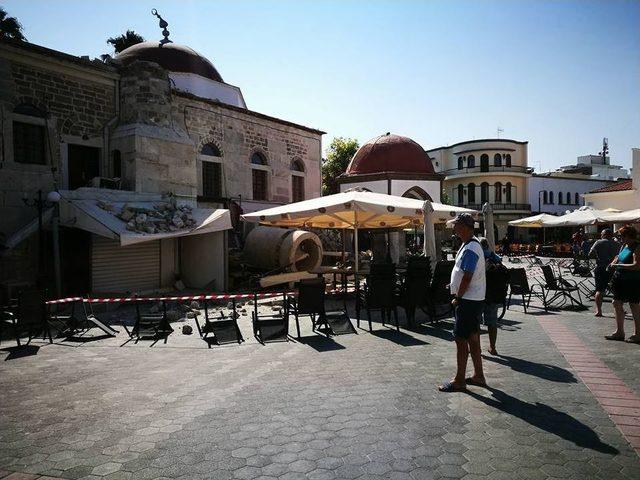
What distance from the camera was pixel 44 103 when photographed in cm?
1278

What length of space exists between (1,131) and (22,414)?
10262 mm

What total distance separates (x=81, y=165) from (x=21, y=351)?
8658mm

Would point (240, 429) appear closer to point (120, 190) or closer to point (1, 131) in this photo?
point (120, 190)

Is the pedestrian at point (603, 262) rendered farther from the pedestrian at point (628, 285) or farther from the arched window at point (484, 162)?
the arched window at point (484, 162)

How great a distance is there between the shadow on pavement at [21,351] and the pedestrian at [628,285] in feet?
29.7

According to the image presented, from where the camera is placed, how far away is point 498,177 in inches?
1832

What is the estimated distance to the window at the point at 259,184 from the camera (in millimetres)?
21141

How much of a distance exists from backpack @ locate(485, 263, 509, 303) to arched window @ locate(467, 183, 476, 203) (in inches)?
1724

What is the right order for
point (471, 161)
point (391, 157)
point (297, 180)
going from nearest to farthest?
point (297, 180) → point (391, 157) → point (471, 161)

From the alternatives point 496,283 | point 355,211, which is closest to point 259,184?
point 355,211

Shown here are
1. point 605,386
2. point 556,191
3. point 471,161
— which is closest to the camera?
point 605,386

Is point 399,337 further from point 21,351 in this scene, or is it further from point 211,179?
point 211,179

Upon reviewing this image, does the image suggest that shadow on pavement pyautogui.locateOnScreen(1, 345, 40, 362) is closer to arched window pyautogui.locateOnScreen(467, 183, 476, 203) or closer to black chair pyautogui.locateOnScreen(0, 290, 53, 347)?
black chair pyautogui.locateOnScreen(0, 290, 53, 347)

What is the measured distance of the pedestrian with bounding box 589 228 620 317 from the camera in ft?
28.4
